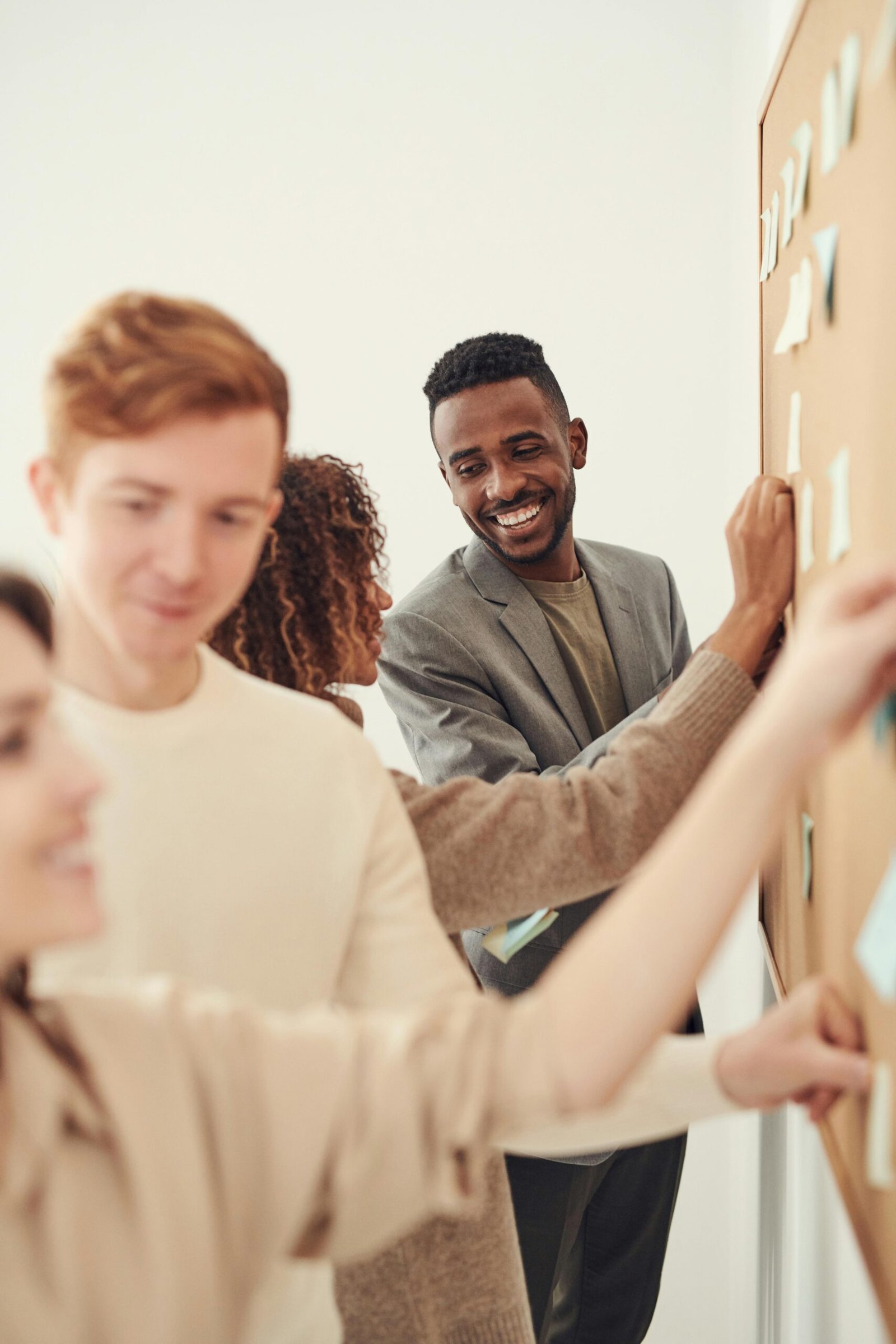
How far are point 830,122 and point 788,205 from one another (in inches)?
9.8

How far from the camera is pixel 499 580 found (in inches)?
64.1

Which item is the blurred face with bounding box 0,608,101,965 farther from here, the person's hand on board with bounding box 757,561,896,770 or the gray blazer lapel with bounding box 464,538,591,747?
the gray blazer lapel with bounding box 464,538,591,747

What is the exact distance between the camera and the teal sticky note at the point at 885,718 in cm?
66

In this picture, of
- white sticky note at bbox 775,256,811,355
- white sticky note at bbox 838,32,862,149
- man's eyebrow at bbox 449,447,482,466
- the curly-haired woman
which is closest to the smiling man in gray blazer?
man's eyebrow at bbox 449,447,482,466

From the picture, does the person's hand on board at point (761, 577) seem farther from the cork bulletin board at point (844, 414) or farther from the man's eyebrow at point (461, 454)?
the man's eyebrow at point (461, 454)

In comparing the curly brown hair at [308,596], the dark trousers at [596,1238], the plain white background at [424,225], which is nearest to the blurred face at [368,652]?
the curly brown hair at [308,596]

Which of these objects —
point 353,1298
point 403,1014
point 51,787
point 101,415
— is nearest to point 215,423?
point 101,415

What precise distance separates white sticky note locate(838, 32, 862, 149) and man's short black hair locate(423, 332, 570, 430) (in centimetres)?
86

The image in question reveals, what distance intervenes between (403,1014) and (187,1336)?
0.62ft

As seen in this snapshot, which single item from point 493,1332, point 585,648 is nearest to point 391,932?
point 493,1332

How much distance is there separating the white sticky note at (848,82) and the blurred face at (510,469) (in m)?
0.84

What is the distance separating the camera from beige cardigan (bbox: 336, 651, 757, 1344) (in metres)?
1.04

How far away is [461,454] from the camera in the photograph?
1.67 metres

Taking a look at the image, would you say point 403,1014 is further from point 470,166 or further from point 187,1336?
point 470,166
